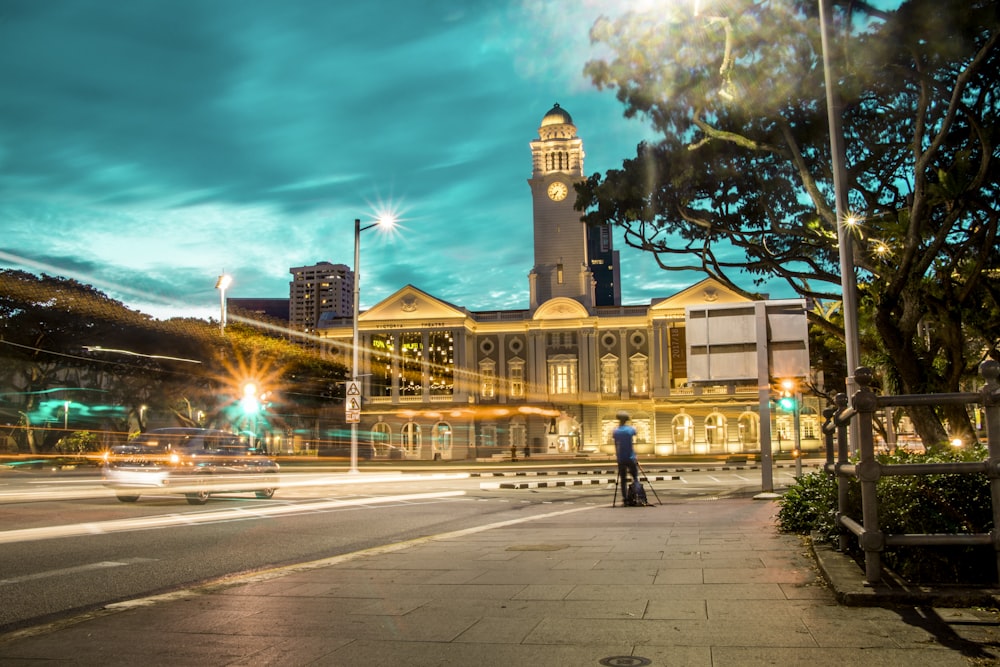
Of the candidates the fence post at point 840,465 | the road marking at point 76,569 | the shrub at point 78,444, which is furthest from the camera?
the shrub at point 78,444

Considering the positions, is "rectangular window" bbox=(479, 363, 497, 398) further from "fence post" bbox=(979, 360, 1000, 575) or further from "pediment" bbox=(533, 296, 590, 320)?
"fence post" bbox=(979, 360, 1000, 575)

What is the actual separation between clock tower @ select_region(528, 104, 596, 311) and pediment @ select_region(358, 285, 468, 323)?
7.45 meters

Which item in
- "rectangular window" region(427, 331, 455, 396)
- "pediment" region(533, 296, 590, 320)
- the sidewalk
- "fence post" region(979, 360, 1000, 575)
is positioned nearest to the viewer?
the sidewalk

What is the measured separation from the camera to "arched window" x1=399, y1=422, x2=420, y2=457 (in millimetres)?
65875

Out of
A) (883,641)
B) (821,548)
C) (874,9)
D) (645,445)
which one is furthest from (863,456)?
(645,445)

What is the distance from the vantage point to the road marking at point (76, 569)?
749 cm

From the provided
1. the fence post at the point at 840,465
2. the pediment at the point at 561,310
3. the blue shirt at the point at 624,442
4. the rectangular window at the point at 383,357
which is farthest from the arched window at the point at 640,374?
the fence post at the point at 840,465

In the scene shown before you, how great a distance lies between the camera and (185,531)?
37.8 feet

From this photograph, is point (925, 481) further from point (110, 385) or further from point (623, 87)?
point (110, 385)

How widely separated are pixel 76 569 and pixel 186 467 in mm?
9113

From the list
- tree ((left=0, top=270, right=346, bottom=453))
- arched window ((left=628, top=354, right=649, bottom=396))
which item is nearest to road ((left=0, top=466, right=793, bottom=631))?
tree ((left=0, top=270, right=346, bottom=453))

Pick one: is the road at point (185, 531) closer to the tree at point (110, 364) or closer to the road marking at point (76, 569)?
the road marking at point (76, 569)

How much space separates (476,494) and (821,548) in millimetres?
14299

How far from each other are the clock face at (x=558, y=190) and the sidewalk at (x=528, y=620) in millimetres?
61373
